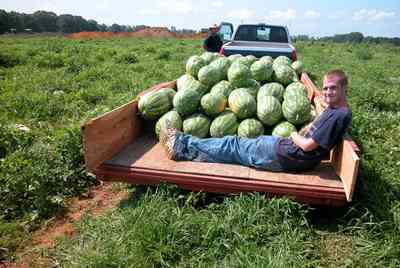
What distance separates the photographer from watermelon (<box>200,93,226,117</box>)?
4758 mm

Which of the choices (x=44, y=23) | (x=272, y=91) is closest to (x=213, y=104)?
(x=272, y=91)

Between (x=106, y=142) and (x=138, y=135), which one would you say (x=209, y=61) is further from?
(x=106, y=142)

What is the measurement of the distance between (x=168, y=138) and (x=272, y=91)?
1758mm

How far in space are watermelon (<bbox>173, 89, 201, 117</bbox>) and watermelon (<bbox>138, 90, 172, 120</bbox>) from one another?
0.19 m

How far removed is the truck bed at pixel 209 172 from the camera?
11.5 feet

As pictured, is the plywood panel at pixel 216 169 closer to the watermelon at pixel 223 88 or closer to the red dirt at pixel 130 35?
the watermelon at pixel 223 88

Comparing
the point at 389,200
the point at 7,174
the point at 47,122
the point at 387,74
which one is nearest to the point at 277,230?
the point at 389,200

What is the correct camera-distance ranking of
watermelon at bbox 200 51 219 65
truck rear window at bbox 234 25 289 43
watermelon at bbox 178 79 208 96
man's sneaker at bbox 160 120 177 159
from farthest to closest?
truck rear window at bbox 234 25 289 43, watermelon at bbox 200 51 219 65, watermelon at bbox 178 79 208 96, man's sneaker at bbox 160 120 177 159

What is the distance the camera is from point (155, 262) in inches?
120

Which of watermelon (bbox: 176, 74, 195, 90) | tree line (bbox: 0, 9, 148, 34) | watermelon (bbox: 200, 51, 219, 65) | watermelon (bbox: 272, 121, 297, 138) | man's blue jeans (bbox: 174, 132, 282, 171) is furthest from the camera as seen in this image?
tree line (bbox: 0, 9, 148, 34)

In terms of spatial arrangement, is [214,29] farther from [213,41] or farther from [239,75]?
[239,75]

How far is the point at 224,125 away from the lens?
4.62 metres

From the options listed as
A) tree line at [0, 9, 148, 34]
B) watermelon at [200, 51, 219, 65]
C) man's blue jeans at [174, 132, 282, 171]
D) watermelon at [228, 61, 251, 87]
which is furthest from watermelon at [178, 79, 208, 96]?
tree line at [0, 9, 148, 34]

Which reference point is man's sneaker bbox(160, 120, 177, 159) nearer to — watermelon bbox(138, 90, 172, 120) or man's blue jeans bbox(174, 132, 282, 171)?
man's blue jeans bbox(174, 132, 282, 171)
